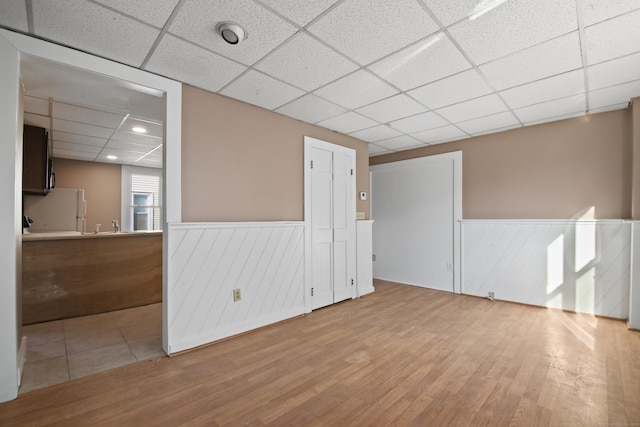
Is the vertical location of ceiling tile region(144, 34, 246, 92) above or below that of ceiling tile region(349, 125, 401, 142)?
above

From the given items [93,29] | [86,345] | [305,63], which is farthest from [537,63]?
[86,345]

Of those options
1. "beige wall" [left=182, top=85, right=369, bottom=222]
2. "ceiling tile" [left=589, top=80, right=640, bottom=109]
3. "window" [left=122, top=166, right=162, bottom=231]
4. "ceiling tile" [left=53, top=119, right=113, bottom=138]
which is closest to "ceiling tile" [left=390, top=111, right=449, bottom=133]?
"beige wall" [left=182, top=85, right=369, bottom=222]

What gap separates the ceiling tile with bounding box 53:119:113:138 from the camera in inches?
147

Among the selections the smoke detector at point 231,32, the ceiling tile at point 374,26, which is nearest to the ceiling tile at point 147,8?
the smoke detector at point 231,32

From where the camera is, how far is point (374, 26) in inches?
74.1

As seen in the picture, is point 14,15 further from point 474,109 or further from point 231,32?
point 474,109

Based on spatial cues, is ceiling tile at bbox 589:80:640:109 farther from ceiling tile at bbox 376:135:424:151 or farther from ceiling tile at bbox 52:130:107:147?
ceiling tile at bbox 52:130:107:147

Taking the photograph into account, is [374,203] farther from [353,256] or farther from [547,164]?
[547,164]

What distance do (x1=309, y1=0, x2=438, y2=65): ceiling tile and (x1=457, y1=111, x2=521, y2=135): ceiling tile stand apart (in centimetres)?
214

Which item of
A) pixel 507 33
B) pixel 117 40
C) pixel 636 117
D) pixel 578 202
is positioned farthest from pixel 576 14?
pixel 117 40

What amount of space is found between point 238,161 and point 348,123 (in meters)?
1.60

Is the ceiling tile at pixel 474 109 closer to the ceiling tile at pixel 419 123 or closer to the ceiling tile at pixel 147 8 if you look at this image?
the ceiling tile at pixel 419 123

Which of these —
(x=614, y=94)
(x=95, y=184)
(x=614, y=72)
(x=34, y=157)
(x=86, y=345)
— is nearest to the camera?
(x=614, y=72)

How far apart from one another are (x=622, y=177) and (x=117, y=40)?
5215mm
